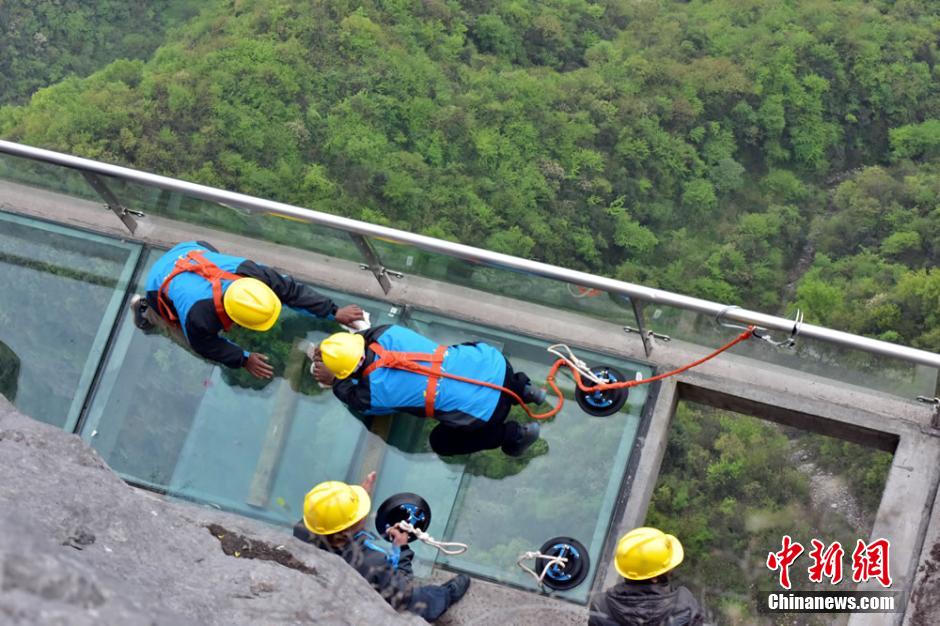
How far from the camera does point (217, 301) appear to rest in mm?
4176

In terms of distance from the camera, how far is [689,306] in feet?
13.0

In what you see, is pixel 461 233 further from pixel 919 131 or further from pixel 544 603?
pixel 544 603

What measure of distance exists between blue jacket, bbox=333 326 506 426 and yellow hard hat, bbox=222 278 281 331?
45cm

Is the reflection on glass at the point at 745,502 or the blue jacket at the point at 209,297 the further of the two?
the reflection on glass at the point at 745,502

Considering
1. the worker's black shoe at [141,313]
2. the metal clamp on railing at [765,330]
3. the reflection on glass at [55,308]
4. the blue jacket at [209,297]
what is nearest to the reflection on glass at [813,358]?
the metal clamp on railing at [765,330]

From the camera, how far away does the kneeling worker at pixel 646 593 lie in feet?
11.8

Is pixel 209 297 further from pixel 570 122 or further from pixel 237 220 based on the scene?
pixel 570 122

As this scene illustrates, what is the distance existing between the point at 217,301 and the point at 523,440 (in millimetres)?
1446

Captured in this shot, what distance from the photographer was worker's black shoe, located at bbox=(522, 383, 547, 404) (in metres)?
4.24

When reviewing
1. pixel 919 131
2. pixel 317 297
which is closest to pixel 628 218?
pixel 919 131

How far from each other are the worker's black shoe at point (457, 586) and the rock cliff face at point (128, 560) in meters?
0.63

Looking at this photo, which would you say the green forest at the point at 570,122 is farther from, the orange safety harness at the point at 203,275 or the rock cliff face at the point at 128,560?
the rock cliff face at the point at 128,560

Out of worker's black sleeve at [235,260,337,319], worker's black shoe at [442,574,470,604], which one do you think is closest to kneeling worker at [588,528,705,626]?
worker's black shoe at [442,574,470,604]

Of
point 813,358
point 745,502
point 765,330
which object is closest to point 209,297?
point 765,330
